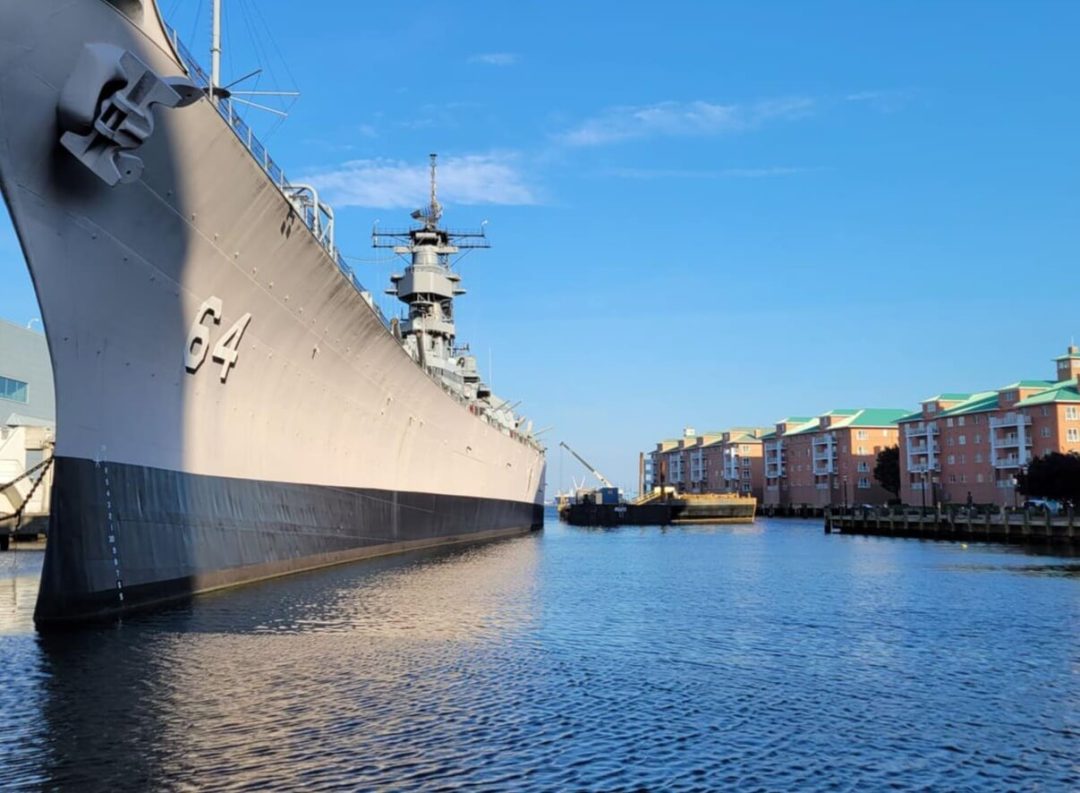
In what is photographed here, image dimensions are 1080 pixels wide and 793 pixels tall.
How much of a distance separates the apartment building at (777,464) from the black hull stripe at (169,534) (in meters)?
108

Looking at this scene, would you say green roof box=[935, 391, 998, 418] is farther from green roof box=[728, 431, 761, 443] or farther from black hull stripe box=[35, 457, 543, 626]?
black hull stripe box=[35, 457, 543, 626]

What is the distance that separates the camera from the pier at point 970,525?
1699 inches

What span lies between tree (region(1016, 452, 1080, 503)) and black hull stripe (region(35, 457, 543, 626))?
5544 cm

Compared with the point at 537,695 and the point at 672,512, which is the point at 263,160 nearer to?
the point at 537,695

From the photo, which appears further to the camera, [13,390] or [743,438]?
[743,438]

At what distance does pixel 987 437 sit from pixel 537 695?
8702 cm

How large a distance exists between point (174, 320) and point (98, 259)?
6.21 ft

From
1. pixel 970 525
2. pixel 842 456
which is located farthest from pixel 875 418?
pixel 970 525

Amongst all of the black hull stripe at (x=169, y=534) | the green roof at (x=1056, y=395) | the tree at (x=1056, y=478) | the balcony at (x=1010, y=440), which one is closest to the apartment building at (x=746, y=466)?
the balcony at (x=1010, y=440)

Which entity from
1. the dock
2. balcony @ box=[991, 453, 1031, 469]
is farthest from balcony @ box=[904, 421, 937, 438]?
the dock

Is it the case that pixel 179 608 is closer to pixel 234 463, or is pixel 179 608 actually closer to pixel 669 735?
pixel 234 463

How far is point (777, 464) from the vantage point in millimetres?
127312

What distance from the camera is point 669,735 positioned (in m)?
7.82

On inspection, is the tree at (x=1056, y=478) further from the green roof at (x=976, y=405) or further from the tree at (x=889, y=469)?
the tree at (x=889, y=469)
